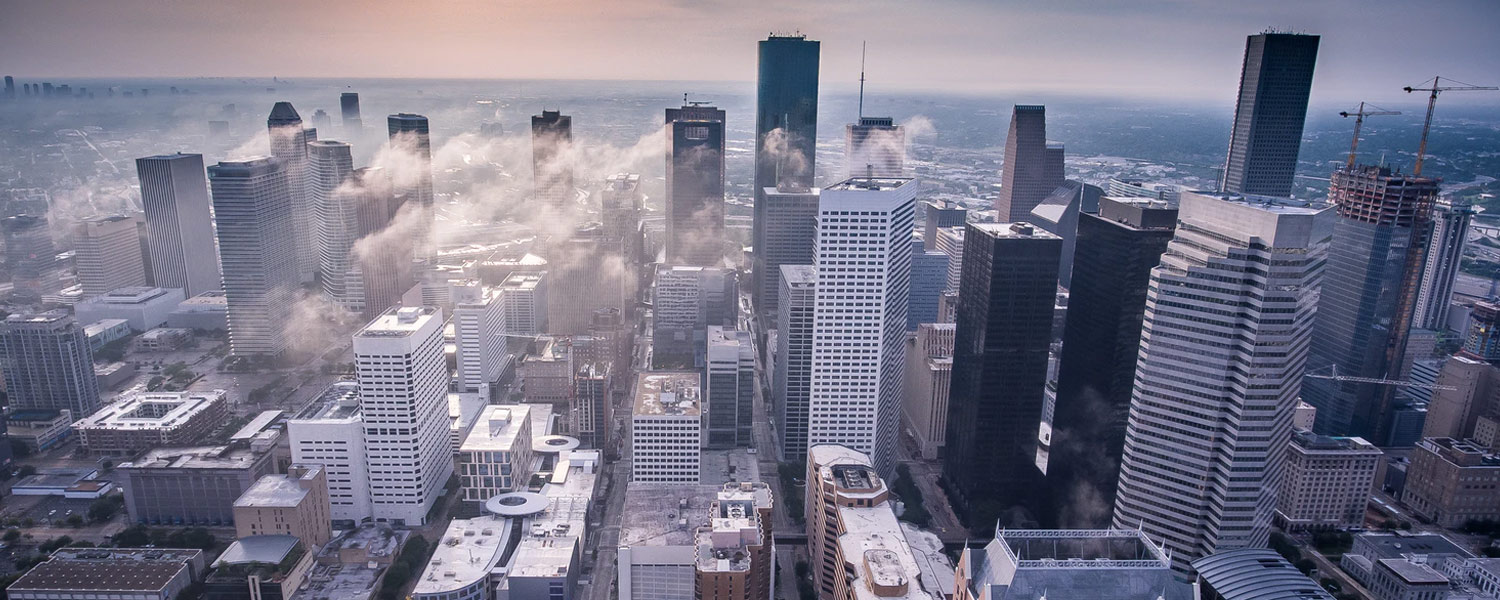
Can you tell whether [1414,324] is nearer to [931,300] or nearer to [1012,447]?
[931,300]

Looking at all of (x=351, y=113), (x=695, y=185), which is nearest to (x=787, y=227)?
(x=695, y=185)

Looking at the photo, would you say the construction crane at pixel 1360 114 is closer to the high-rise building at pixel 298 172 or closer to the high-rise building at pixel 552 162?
the high-rise building at pixel 552 162

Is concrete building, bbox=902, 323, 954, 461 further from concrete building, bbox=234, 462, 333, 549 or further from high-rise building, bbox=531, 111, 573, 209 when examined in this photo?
high-rise building, bbox=531, 111, 573, 209

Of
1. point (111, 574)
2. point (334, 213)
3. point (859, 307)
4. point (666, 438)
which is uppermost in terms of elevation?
point (334, 213)

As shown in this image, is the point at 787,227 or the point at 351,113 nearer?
the point at 787,227

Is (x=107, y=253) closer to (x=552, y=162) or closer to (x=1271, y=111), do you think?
(x=552, y=162)

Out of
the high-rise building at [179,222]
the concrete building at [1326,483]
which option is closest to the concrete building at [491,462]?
the concrete building at [1326,483]
